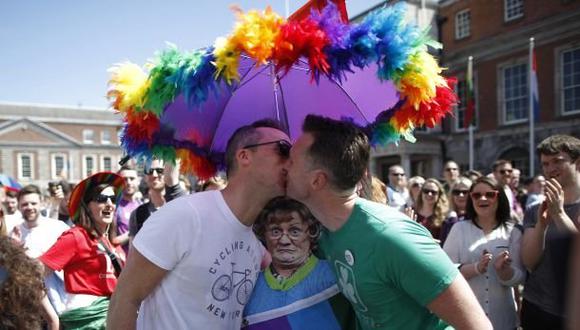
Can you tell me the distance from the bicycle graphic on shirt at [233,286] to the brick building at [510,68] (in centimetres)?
1732

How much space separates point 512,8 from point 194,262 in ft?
70.2

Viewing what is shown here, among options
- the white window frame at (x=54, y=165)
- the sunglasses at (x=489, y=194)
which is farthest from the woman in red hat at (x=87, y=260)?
the white window frame at (x=54, y=165)

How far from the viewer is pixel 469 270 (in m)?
3.41

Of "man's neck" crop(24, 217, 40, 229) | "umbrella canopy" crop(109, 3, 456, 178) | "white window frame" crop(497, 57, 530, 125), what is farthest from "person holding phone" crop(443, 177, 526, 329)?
"white window frame" crop(497, 57, 530, 125)

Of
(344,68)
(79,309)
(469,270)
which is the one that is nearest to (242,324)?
(344,68)

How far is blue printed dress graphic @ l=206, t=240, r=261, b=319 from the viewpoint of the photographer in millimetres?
1830

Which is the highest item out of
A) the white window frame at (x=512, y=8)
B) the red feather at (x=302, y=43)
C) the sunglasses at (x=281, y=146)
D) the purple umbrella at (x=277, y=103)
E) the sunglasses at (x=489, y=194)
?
the white window frame at (x=512, y=8)

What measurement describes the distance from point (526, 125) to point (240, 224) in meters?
19.3

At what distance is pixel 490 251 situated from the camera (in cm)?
356

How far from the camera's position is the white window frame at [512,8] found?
18.8 m

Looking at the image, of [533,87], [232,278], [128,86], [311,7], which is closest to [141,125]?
[128,86]

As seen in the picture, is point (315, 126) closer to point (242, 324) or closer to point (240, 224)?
point (240, 224)

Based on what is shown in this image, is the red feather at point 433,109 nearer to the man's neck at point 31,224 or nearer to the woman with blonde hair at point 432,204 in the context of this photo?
the woman with blonde hair at point 432,204

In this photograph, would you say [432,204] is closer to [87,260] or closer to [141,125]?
[87,260]
